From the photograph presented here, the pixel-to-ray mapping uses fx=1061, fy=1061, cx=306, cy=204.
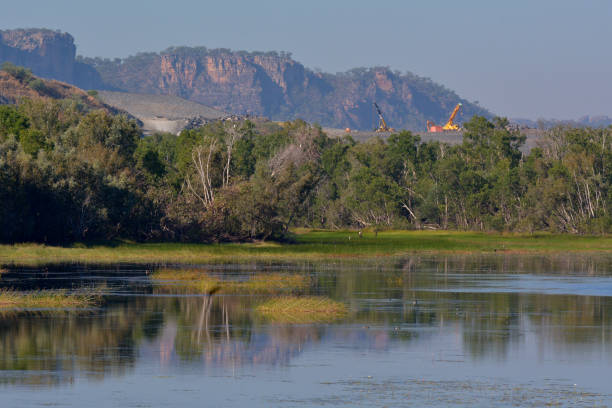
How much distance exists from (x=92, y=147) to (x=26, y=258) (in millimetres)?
28024

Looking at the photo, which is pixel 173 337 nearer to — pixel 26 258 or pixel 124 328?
pixel 124 328

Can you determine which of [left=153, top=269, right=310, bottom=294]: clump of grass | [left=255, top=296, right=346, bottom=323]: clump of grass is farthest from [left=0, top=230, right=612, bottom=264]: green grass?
[left=255, top=296, right=346, bottom=323]: clump of grass

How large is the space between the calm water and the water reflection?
57 millimetres

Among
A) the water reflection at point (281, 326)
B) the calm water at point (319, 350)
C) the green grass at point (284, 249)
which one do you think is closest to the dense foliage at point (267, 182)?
the green grass at point (284, 249)

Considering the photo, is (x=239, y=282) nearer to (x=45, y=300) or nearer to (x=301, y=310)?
(x=301, y=310)

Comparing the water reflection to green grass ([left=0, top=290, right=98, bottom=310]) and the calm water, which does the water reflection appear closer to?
the calm water

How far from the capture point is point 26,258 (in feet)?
221

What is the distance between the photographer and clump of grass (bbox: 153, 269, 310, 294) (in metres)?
48.2

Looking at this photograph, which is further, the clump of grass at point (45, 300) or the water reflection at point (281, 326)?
the clump of grass at point (45, 300)

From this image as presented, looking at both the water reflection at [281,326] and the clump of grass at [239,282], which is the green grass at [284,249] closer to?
the water reflection at [281,326]

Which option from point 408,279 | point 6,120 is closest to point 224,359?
point 408,279

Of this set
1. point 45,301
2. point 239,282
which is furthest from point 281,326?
point 239,282

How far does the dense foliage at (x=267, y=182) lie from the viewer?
253 feet

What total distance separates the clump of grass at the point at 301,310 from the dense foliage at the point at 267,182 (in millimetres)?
34660
